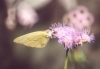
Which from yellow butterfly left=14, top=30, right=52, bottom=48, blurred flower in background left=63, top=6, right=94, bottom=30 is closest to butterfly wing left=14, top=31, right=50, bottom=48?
yellow butterfly left=14, top=30, right=52, bottom=48

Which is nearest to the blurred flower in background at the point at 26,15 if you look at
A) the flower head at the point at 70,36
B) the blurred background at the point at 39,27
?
the blurred background at the point at 39,27

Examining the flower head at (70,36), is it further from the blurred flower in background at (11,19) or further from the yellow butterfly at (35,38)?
the blurred flower in background at (11,19)

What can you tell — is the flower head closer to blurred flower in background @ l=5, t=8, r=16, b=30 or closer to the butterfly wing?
the butterfly wing

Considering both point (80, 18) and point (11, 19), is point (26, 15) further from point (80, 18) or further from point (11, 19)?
point (80, 18)

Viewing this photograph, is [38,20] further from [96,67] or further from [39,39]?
[96,67]

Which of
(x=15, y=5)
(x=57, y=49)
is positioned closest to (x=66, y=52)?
(x=57, y=49)

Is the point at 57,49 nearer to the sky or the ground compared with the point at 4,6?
nearer to the ground
